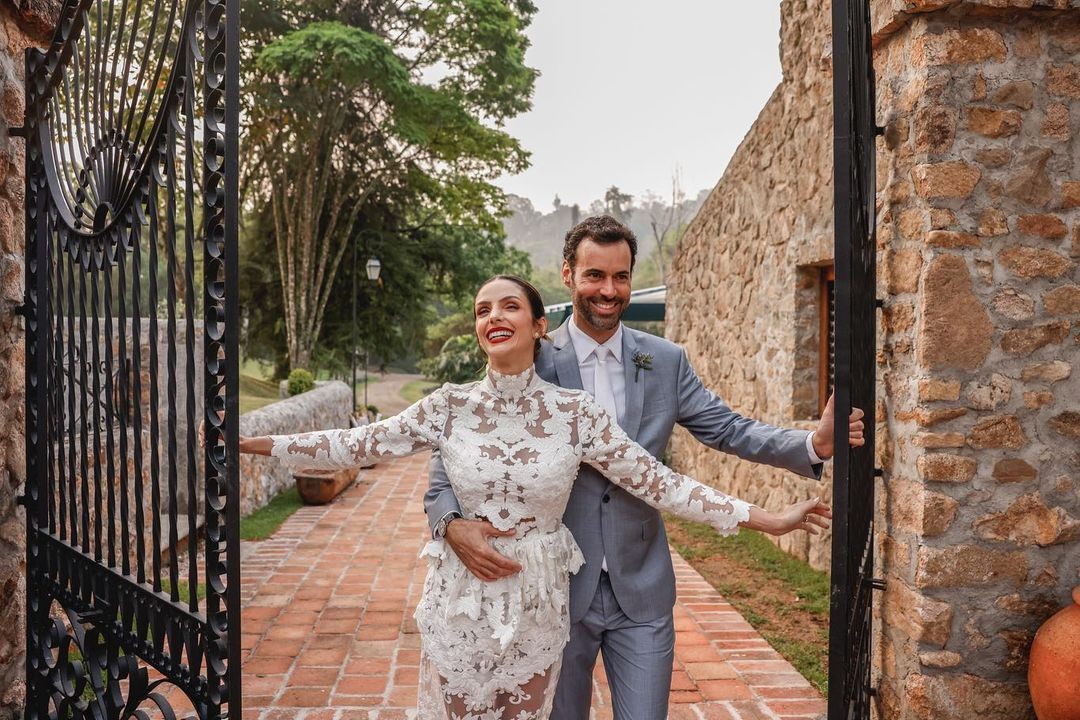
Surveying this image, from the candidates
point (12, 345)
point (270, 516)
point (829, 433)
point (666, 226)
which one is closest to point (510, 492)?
point (829, 433)

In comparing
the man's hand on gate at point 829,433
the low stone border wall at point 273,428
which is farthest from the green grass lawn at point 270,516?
the man's hand on gate at point 829,433

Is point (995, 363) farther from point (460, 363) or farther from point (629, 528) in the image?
point (460, 363)

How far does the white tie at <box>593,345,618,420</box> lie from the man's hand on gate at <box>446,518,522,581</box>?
0.57m

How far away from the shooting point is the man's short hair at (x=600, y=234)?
8.20 ft

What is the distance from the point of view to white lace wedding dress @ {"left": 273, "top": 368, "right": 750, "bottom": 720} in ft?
7.29

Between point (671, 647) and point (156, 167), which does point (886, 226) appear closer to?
point (671, 647)

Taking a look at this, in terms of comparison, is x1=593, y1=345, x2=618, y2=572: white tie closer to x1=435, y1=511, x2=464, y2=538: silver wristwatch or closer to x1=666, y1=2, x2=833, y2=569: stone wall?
x1=435, y1=511, x2=464, y2=538: silver wristwatch

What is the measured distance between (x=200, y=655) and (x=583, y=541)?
3.79ft

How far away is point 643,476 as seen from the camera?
234 cm

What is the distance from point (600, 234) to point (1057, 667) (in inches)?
84.1

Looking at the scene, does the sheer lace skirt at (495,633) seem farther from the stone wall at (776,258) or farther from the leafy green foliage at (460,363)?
the leafy green foliage at (460,363)

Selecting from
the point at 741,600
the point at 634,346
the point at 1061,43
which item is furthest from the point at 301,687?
the point at 1061,43

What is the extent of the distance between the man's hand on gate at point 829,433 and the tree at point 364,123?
48.7 feet

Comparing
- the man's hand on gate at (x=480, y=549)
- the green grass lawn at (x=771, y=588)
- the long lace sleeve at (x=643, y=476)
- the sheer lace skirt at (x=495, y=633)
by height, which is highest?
the long lace sleeve at (x=643, y=476)
